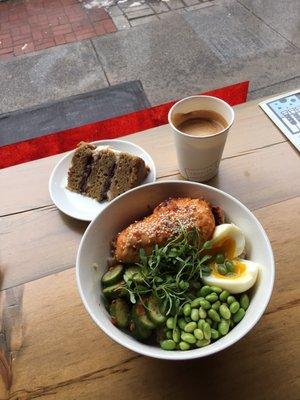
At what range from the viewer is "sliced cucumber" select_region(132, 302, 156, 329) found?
648mm

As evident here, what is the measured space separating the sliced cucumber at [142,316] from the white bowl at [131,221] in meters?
0.03

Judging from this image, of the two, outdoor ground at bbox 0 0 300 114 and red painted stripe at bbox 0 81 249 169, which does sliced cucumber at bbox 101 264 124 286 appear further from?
outdoor ground at bbox 0 0 300 114

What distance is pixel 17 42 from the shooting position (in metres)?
2.91

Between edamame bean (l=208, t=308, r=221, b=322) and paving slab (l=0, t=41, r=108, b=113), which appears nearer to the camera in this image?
edamame bean (l=208, t=308, r=221, b=322)

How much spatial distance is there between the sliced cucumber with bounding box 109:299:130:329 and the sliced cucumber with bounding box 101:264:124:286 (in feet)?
0.13

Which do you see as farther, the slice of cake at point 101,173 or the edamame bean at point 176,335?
the slice of cake at point 101,173

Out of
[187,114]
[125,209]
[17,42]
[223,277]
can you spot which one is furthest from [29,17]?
[223,277]

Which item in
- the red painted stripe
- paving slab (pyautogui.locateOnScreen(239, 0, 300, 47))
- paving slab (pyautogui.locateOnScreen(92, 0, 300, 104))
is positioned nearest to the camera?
the red painted stripe

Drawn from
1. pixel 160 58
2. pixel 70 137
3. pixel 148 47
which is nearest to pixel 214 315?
pixel 70 137

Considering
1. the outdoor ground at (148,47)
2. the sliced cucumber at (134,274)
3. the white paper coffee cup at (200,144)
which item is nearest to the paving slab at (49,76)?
the outdoor ground at (148,47)

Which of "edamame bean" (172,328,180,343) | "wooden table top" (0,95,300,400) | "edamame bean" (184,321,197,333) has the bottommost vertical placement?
"wooden table top" (0,95,300,400)

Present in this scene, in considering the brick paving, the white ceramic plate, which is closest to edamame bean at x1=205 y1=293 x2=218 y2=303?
the white ceramic plate

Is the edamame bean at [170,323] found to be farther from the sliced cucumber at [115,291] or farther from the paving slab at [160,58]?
the paving slab at [160,58]

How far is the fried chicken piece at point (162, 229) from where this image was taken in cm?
73
